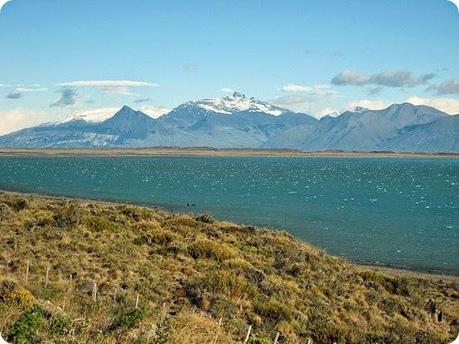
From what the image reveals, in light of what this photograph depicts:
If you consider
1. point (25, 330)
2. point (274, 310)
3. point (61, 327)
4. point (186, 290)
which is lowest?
point (274, 310)

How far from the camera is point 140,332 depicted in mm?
8797

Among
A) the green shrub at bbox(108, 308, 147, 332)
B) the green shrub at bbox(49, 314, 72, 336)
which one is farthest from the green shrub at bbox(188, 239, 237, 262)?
the green shrub at bbox(49, 314, 72, 336)

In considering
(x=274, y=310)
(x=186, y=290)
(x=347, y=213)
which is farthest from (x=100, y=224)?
(x=347, y=213)

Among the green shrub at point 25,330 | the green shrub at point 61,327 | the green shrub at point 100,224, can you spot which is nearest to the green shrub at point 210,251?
the green shrub at point 100,224

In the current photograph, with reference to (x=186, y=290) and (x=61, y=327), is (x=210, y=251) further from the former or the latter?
(x=61, y=327)

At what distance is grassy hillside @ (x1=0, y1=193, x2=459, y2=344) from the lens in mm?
9336

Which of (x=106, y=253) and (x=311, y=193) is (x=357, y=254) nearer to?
(x=106, y=253)

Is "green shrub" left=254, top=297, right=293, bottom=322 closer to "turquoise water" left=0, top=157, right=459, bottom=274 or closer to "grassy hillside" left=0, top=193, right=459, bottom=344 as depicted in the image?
"grassy hillside" left=0, top=193, right=459, bottom=344

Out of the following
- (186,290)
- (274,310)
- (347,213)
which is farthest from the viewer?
(347,213)

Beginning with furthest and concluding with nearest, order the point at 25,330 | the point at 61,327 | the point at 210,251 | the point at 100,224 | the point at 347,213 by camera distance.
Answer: the point at 347,213
the point at 100,224
the point at 210,251
the point at 61,327
the point at 25,330

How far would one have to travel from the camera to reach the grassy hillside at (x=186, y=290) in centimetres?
934

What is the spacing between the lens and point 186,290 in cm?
1574

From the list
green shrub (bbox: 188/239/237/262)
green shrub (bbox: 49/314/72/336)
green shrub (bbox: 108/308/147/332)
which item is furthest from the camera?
green shrub (bbox: 188/239/237/262)

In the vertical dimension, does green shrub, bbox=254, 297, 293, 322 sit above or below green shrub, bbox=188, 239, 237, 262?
below
